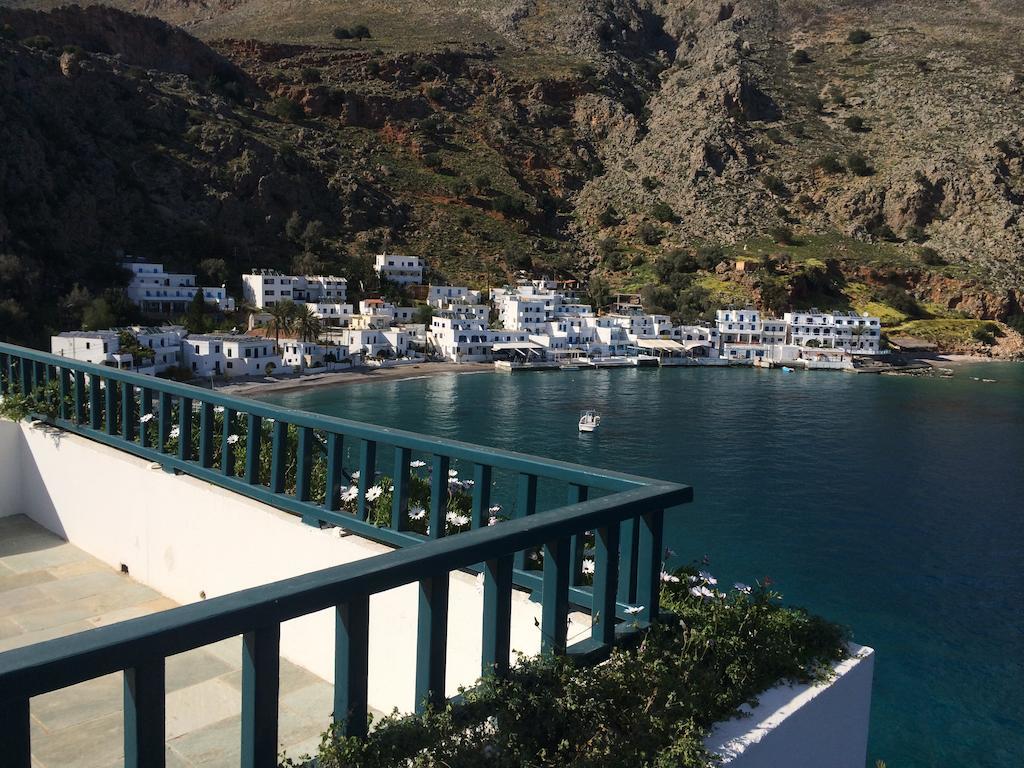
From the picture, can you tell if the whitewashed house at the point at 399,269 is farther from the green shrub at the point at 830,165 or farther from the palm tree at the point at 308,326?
the green shrub at the point at 830,165

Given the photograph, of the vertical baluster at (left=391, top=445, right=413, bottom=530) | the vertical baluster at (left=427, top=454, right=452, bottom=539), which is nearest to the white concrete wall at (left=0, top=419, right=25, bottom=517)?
the vertical baluster at (left=391, top=445, right=413, bottom=530)

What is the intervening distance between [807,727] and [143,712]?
243 centimetres

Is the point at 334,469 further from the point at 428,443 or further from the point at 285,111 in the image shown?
the point at 285,111

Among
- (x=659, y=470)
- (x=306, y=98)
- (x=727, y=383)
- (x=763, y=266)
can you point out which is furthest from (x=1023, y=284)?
(x=306, y=98)

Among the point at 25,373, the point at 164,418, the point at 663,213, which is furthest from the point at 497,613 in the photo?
the point at 663,213

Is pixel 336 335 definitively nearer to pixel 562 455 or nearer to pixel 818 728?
pixel 562 455

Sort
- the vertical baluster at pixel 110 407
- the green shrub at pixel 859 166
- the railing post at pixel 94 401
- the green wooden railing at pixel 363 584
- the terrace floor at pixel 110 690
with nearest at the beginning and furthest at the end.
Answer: the green wooden railing at pixel 363 584
the terrace floor at pixel 110 690
the vertical baluster at pixel 110 407
the railing post at pixel 94 401
the green shrub at pixel 859 166

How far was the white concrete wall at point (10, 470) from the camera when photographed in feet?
20.8

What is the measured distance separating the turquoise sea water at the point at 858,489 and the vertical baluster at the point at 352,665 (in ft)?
45.5

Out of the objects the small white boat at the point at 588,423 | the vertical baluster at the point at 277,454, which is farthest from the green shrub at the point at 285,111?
the vertical baluster at the point at 277,454

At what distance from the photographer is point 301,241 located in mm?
77688

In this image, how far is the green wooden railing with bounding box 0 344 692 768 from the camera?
1791mm

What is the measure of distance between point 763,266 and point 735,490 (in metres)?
57.0

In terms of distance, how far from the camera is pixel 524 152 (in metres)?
103
